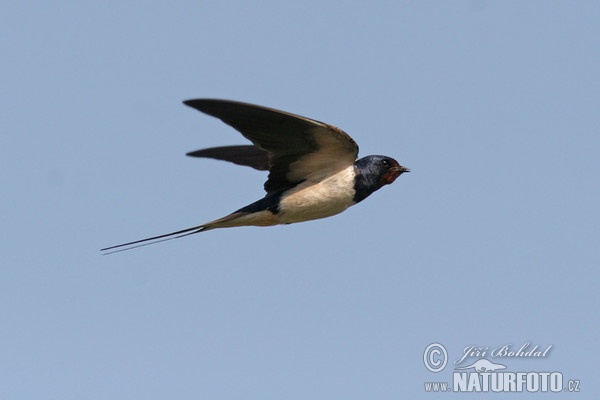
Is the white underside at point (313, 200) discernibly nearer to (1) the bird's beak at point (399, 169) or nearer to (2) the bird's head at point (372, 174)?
(2) the bird's head at point (372, 174)

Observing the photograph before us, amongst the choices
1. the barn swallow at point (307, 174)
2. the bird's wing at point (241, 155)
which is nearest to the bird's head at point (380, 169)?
the barn swallow at point (307, 174)

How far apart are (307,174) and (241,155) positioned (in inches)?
46.3

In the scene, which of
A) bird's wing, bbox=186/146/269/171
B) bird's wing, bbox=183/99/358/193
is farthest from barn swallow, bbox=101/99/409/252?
bird's wing, bbox=186/146/269/171

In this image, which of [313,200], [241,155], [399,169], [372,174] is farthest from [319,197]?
[241,155]

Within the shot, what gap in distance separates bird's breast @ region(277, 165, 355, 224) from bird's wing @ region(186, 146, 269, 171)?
1.01 meters

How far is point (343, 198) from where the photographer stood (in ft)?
29.8

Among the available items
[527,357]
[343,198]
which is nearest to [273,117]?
[343,198]

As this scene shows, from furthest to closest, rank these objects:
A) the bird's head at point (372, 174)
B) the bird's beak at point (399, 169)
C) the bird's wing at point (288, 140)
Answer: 1. the bird's beak at point (399, 169)
2. the bird's head at point (372, 174)
3. the bird's wing at point (288, 140)

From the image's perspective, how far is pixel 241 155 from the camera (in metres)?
10.1

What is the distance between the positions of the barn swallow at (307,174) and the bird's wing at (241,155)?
2.63 feet

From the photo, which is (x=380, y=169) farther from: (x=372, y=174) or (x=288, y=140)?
(x=288, y=140)

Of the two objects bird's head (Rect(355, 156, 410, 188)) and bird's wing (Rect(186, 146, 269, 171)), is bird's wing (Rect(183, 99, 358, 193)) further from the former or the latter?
bird's wing (Rect(186, 146, 269, 171))

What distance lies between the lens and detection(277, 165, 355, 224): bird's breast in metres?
9.03

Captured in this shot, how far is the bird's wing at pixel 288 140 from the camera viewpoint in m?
8.04
